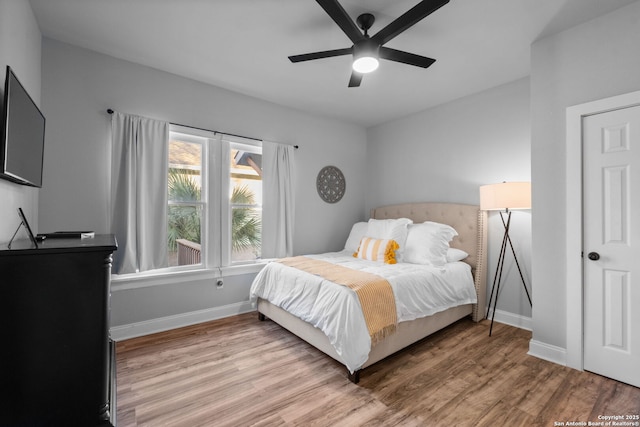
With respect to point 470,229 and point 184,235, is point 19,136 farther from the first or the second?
point 470,229

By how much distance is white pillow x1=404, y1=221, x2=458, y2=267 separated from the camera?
3.24m

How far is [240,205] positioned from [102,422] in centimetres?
264

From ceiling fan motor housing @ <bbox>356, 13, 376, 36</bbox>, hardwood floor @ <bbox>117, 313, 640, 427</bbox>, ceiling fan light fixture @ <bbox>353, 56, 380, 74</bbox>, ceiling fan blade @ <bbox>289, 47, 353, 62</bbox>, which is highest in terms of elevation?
ceiling fan motor housing @ <bbox>356, 13, 376, 36</bbox>

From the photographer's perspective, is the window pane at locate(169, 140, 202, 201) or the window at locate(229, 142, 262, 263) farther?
the window at locate(229, 142, 262, 263)

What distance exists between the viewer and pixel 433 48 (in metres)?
2.66

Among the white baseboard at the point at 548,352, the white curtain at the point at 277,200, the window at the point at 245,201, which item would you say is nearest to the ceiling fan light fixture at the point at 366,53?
the white curtain at the point at 277,200

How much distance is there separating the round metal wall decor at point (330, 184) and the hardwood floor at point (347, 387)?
2328 millimetres

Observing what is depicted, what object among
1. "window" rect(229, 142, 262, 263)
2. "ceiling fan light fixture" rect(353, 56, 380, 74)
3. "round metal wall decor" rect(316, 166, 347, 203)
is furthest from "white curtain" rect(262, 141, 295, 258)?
"ceiling fan light fixture" rect(353, 56, 380, 74)

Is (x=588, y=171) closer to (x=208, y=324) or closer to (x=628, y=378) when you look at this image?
(x=628, y=378)

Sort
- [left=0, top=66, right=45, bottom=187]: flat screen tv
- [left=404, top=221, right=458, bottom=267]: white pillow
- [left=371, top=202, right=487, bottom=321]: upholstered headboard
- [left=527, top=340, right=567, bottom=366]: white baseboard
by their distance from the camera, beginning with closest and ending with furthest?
[left=0, top=66, right=45, bottom=187]: flat screen tv, [left=527, top=340, right=567, bottom=366]: white baseboard, [left=404, top=221, right=458, bottom=267]: white pillow, [left=371, top=202, right=487, bottom=321]: upholstered headboard

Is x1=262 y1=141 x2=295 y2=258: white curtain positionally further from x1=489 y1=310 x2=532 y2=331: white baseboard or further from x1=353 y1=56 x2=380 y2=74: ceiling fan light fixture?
x1=489 y1=310 x2=532 y2=331: white baseboard

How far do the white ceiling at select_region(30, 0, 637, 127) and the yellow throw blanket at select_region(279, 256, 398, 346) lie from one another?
2.13 m

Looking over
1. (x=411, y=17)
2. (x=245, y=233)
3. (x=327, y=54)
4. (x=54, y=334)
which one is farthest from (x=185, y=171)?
(x=411, y=17)

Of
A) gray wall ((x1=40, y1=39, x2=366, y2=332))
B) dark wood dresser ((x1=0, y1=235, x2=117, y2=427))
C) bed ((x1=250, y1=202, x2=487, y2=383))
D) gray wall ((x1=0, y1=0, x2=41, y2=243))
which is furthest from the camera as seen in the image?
gray wall ((x1=40, y1=39, x2=366, y2=332))
